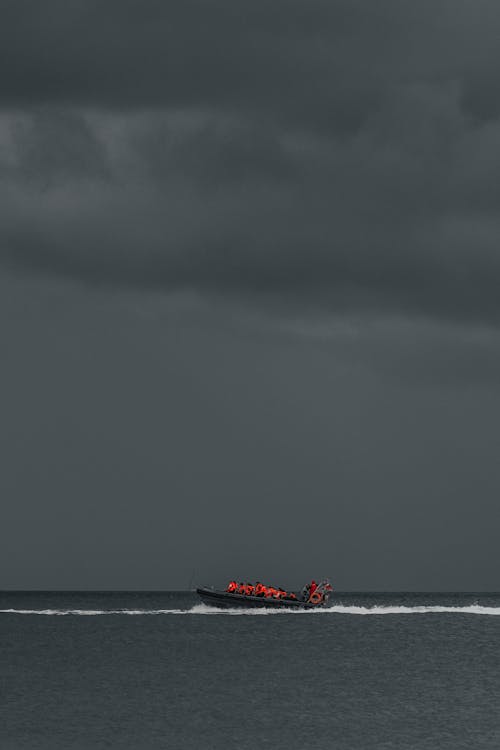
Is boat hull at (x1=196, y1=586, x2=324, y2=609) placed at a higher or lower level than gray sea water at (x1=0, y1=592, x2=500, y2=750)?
higher

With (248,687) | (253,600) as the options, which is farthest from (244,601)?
(248,687)

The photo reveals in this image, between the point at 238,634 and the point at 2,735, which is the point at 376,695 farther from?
the point at 238,634

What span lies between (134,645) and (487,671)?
32.1m

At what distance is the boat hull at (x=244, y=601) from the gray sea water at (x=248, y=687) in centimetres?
210

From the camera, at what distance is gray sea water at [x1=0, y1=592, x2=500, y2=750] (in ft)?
184

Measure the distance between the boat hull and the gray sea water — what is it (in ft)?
6.89

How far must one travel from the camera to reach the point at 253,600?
13000cm

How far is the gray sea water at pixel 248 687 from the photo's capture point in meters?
56.1

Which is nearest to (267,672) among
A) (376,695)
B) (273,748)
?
(376,695)

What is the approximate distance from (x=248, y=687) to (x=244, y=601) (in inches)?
2188

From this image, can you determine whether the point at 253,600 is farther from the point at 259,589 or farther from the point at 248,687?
the point at 248,687

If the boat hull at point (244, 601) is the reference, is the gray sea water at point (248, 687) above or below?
below

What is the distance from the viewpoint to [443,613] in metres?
186

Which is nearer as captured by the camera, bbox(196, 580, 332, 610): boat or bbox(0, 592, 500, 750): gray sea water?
bbox(0, 592, 500, 750): gray sea water
